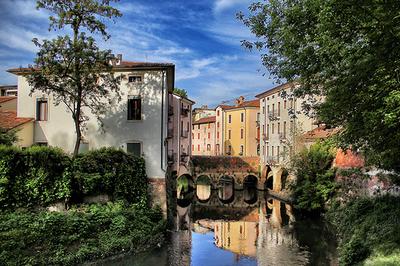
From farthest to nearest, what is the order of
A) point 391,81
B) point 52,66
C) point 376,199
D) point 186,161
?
point 186,161, point 52,66, point 376,199, point 391,81

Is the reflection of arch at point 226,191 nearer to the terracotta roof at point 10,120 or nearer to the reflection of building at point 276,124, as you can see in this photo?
the reflection of building at point 276,124

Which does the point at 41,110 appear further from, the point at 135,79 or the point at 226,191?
the point at 226,191

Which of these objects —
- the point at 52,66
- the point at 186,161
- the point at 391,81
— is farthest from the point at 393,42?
the point at 186,161

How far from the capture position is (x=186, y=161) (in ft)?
155

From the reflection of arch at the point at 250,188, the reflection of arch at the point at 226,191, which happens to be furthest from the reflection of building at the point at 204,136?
the reflection of arch at the point at 250,188

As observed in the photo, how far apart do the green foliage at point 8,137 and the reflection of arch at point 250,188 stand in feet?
94.3

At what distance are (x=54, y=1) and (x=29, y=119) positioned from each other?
342 inches

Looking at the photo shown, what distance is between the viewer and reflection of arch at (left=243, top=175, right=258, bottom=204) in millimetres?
47638

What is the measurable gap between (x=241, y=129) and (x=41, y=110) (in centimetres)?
4410

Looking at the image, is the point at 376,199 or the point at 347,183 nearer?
the point at 376,199

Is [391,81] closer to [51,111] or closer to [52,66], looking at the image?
[52,66]

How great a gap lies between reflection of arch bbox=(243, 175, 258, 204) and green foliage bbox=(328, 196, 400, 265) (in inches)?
1080

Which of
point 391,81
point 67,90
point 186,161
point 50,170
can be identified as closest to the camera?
point 391,81

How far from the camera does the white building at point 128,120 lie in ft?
87.3
